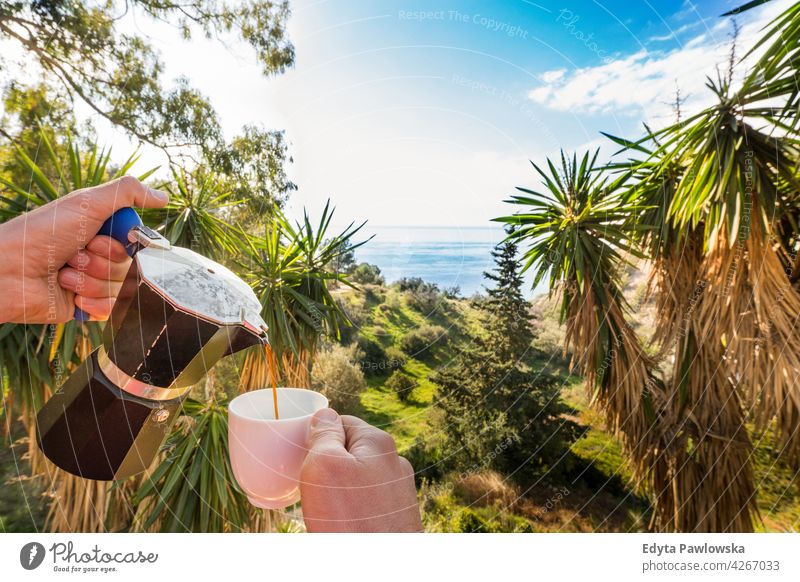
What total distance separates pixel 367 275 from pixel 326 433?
49cm

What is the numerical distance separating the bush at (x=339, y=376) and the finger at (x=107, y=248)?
21.8 inches

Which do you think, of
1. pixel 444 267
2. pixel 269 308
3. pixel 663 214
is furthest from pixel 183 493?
pixel 663 214

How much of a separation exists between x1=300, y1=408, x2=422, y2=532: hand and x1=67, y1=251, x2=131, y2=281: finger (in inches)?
14.5

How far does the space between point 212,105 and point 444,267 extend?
21.4 inches

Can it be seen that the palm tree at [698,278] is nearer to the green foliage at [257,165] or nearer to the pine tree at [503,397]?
the pine tree at [503,397]

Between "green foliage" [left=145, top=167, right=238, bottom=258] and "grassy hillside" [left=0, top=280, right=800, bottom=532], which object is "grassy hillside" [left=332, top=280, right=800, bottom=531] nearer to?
"grassy hillside" [left=0, top=280, right=800, bottom=532]

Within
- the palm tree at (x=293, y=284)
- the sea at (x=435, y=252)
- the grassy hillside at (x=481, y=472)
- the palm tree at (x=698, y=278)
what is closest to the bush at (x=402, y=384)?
the grassy hillside at (x=481, y=472)

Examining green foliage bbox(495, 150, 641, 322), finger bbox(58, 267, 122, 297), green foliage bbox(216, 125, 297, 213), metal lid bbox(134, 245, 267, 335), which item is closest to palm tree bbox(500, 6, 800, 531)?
green foliage bbox(495, 150, 641, 322)

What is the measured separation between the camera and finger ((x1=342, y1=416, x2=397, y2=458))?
483 mm

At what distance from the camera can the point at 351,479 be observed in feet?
1.54

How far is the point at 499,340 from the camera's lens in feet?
3.32

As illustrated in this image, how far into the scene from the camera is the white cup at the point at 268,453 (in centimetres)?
44

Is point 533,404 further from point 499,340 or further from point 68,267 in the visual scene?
point 68,267

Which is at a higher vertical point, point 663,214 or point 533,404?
point 663,214
